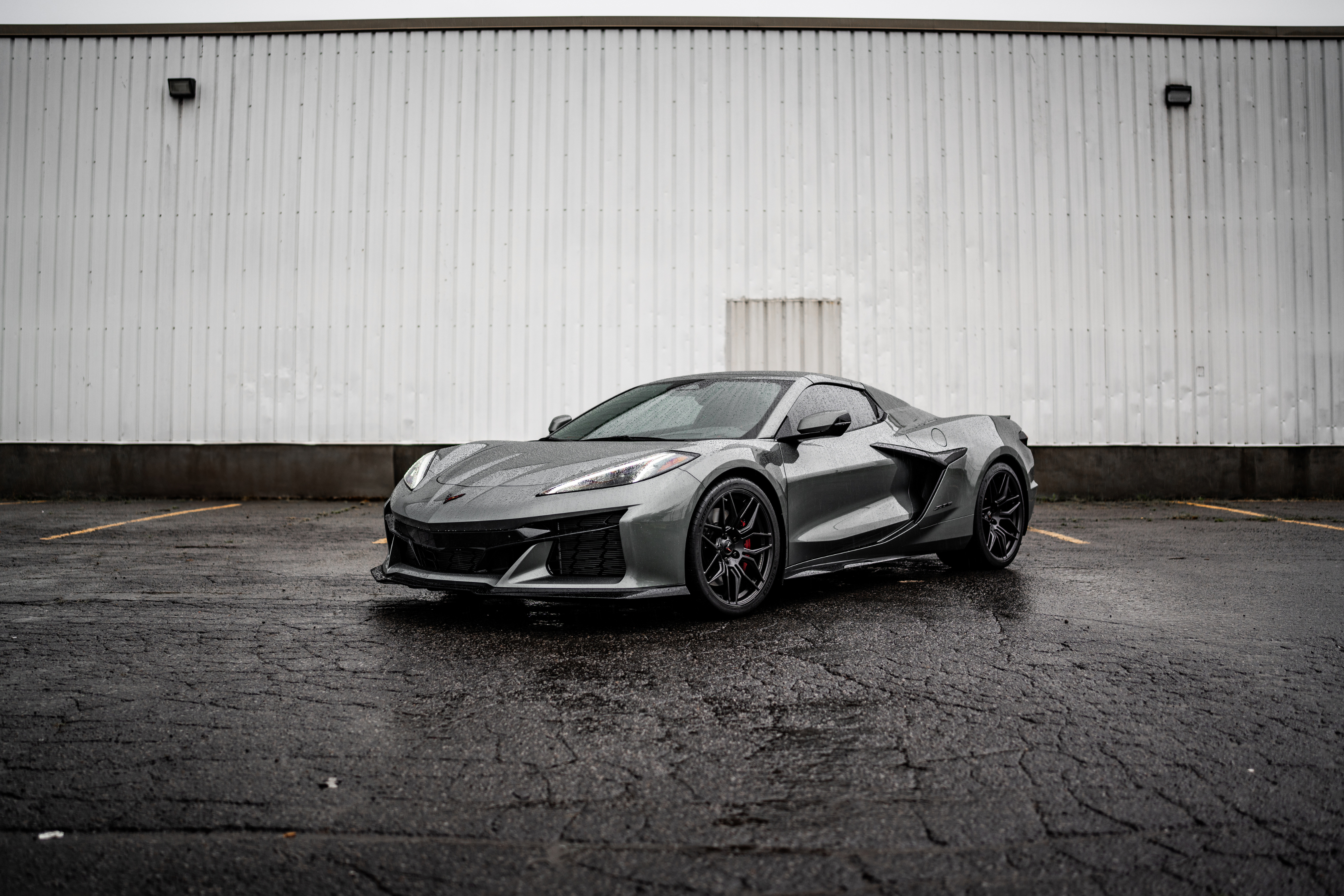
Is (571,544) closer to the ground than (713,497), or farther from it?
closer to the ground

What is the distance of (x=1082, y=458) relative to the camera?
1266 centimetres

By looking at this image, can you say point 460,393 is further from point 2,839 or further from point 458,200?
point 2,839

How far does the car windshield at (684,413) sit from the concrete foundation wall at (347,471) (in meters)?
7.51

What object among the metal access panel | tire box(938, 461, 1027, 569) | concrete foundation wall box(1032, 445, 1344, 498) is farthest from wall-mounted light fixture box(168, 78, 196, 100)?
concrete foundation wall box(1032, 445, 1344, 498)

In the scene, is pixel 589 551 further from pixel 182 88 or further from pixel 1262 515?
pixel 182 88

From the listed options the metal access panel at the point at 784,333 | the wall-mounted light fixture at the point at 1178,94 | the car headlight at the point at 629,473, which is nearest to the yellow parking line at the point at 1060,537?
the car headlight at the point at 629,473

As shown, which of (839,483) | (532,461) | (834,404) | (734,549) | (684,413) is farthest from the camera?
(834,404)

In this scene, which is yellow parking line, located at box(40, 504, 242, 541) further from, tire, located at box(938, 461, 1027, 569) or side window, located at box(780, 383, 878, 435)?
tire, located at box(938, 461, 1027, 569)

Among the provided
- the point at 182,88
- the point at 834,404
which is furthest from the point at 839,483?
the point at 182,88

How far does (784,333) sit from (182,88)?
28.2 ft

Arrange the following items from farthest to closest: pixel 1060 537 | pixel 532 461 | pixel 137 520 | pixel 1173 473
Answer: pixel 1173 473 < pixel 137 520 < pixel 1060 537 < pixel 532 461

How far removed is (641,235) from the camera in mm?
12844

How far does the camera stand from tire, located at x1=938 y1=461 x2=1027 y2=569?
592cm

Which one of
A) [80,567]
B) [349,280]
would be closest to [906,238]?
[349,280]
